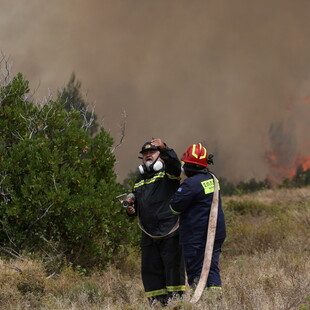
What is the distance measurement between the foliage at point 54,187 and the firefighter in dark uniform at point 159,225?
204 centimetres

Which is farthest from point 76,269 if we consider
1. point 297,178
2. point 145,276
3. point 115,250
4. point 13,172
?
point 297,178

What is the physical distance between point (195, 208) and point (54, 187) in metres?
3.22

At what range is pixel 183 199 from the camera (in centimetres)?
518

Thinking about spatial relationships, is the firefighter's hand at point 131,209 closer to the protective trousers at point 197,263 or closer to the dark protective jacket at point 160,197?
the dark protective jacket at point 160,197

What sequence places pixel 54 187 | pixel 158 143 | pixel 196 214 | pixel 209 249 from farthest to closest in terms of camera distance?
pixel 54 187
pixel 158 143
pixel 196 214
pixel 209 249

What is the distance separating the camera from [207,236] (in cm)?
517

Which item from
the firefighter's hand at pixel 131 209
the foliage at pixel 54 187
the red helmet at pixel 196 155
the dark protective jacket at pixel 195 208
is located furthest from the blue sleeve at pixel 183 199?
the foliage at pixel 54 187

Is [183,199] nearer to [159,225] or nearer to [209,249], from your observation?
[209,249]

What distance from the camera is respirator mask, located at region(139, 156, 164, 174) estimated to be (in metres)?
5.85

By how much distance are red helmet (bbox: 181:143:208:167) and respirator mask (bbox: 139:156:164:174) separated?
566 millimetres

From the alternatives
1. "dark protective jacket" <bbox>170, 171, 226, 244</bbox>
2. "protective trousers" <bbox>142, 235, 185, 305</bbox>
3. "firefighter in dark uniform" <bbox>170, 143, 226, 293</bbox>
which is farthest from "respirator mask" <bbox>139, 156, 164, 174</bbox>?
"protective trousers" <bbox>142, 235, 185, 305</bbox>

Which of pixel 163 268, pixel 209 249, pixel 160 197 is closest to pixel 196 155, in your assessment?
pixel 160 197

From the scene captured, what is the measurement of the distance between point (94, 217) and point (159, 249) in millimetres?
2370

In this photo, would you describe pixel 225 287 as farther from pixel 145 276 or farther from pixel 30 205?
pixel 30 205
